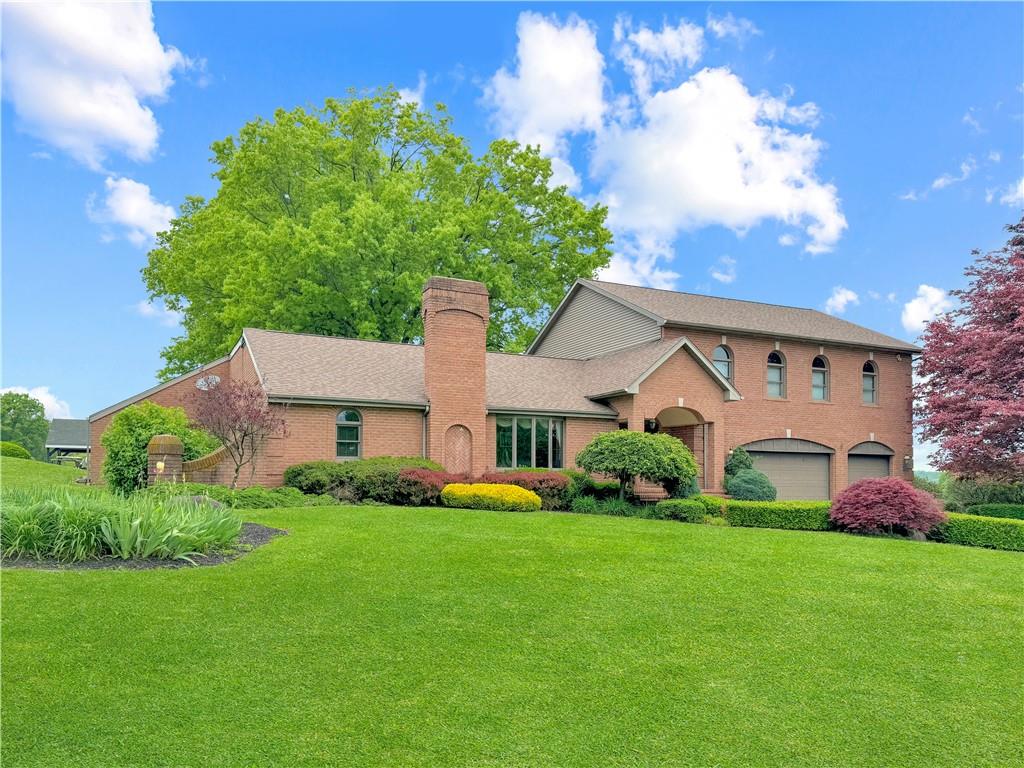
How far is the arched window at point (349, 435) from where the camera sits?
2158cm

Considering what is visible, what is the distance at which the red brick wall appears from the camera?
27781 mm

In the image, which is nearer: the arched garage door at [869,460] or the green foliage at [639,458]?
the green foliage at [639,458]

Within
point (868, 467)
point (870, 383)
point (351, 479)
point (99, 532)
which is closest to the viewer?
point (99, 532)

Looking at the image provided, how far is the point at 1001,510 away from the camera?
23.2 metres

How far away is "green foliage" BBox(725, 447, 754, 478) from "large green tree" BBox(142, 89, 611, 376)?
1427 cm

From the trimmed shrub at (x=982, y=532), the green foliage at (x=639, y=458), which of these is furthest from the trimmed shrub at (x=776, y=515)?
the trimmed shrub at (x=982, y=532)

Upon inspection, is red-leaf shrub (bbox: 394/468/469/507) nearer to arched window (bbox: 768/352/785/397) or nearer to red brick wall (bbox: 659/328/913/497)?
red brick wall (bbox: 659/328/913/497)

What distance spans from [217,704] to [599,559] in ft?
21.0

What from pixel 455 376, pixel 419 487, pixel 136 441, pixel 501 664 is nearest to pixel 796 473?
pixel 455 376

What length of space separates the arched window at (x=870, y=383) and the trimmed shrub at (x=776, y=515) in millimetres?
15046

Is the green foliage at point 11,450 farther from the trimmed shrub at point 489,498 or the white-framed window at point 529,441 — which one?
the trimmed shrub at point 489,498

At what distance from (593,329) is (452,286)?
940cm

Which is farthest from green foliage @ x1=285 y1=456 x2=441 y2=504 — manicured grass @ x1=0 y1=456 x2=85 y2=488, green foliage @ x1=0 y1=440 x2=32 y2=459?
green foliage @ x1=0 y1=440 x2=32 y2=459

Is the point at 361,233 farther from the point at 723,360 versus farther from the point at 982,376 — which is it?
the point at 982,376
